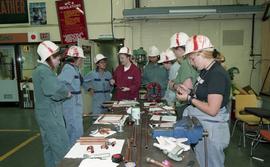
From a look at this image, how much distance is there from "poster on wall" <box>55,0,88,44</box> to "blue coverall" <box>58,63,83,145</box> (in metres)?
3.36

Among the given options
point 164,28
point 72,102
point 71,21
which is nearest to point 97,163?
point 72,102

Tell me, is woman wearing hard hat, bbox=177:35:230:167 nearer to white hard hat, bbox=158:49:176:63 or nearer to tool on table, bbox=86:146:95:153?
tool on table, bbox=86:146:95:153

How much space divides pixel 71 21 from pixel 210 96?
17.9 ft

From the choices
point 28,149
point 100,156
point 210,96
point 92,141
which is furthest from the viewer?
point 28,149

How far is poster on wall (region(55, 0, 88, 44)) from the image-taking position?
258 inches

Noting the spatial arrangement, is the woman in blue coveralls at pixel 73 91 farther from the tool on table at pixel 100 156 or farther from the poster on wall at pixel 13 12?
the poster on wall at pixel 13 12

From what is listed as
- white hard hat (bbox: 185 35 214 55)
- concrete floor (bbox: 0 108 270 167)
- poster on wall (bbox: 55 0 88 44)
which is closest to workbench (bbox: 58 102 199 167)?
white hard hat (bbox: 185 35 214 55)

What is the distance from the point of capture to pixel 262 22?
616cm

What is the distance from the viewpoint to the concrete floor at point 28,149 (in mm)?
3625

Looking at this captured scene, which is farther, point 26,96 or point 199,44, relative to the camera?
point 26,96

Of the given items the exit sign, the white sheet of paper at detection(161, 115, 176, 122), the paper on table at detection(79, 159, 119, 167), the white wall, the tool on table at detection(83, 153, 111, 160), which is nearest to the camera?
the paper on table at detection(79, 159, 119, 167)

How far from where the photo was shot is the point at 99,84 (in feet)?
14.6

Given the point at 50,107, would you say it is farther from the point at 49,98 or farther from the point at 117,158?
the point at 117,158

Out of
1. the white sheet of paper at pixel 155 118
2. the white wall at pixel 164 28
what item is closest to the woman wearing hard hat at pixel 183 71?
the white sheet of paper at pixel 155 118
